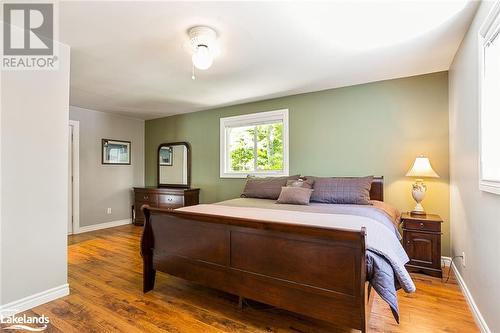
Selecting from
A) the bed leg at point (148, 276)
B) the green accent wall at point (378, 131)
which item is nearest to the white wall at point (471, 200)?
the green accent wall at point (378, 131)

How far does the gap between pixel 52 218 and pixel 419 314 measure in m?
3.16

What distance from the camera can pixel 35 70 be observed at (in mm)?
2191

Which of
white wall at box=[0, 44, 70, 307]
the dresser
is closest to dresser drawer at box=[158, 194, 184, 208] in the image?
the dresser

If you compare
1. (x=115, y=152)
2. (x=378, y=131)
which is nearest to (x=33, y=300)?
(x=115, y=152)

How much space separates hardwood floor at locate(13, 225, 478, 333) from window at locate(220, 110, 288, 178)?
2.21 meters

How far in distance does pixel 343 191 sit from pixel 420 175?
0.84 meters

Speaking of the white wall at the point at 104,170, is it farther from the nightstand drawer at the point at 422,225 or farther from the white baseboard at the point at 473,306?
the white baseboard at the point at 473,306

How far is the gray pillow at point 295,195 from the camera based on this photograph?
9.50 feet

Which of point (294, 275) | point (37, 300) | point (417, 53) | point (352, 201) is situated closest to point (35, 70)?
point (37, 300)

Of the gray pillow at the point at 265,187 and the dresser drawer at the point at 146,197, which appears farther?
the dresser drawer at the point at 146,197

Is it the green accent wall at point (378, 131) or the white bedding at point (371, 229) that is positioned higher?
the green accent wall at point (378, 131)

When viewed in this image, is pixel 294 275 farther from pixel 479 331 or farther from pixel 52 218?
pixel 52 218

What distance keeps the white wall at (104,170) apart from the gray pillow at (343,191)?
413cm

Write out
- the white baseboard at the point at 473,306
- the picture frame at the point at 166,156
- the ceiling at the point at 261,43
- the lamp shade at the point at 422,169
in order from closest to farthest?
the white baseboard at the point at 473,306 < the ceiling at the point at 261,43 < the lamp shade at the point at 422,169 < the picture frame at the point at 166,156
